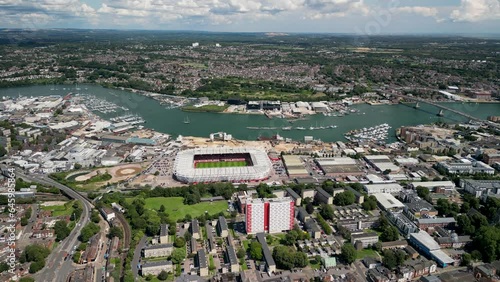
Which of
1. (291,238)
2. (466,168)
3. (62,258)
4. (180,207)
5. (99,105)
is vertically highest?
(99,105)

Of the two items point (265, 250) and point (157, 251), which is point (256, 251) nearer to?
point (265, 250)

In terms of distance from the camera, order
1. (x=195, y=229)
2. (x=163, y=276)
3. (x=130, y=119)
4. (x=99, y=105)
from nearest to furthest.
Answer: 1. (x=163, y=276)
2. (x=195, y=229)
3. (x=130, y=119)
4. (x=99, y=105)

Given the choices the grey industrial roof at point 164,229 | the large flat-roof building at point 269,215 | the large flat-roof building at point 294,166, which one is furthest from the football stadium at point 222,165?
the large flat-roof building at point 269,215

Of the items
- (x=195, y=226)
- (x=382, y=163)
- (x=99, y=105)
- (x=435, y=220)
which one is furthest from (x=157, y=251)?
(x=99, y=105)

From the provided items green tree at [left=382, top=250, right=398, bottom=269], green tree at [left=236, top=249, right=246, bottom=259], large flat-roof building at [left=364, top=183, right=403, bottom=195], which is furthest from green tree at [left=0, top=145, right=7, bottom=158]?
green tree at [left=382, top=250, right=398, bottom=269]

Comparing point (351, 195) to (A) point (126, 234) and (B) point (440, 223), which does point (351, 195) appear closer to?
(B) point (440, 223)

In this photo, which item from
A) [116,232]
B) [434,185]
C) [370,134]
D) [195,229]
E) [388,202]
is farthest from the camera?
[370,134]

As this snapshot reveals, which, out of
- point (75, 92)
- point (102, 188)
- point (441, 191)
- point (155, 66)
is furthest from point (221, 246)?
point (155, 66)
